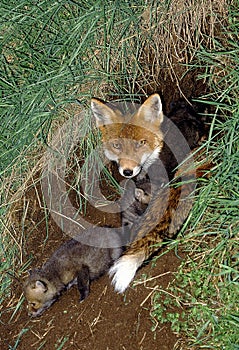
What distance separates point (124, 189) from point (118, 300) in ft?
3.79

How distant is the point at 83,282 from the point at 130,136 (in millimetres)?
1359

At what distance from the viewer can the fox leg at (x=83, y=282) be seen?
15.5 ft

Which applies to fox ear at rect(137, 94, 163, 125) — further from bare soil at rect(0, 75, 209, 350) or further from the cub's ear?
the cub's ear

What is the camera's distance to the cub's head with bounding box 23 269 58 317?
15.9ft

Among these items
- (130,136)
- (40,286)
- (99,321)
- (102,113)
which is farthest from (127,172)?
(99,321)

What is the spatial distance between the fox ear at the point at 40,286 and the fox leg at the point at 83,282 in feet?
0.94

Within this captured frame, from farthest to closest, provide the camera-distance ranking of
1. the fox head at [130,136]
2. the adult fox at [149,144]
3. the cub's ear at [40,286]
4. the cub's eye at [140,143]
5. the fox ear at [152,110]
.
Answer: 1. the cub's eye at [140,143]
2. the fox head at [130,136]
3. the fox ear at [152,110]
4. the cub's ear at [40,286]
5. the adult fox at [149,144]

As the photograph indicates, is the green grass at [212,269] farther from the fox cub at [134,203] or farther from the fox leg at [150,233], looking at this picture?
the fox cub at [134,203]

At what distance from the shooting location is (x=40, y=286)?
15.9 ft

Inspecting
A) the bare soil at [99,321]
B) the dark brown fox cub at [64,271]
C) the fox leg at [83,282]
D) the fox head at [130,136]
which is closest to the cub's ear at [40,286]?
the dark brown fox cub at [64,271]

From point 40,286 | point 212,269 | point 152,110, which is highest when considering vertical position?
point 152,110

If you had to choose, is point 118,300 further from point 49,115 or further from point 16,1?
point 16,1

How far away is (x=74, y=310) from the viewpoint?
4680mm

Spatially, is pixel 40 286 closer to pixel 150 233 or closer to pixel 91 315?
pixel 91 315
